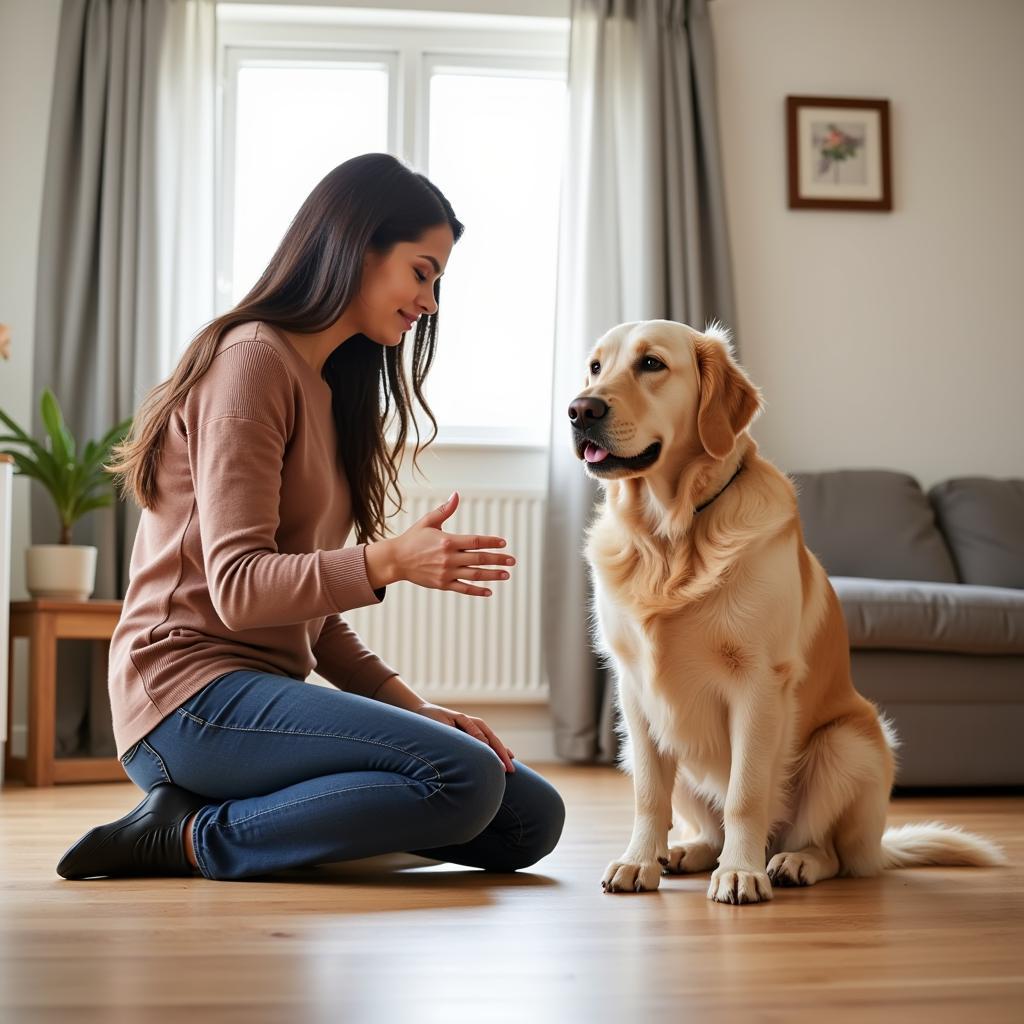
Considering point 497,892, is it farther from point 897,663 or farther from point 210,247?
point 210,247

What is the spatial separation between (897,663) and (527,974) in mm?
2052

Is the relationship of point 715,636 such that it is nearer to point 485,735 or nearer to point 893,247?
point 485,735

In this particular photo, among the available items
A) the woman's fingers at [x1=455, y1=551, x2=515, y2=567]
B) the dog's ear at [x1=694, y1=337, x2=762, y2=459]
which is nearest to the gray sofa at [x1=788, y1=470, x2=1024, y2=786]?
the dog's ear at [x1=694, y1=337, x2=762, y2=459]

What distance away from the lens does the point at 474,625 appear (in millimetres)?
3773

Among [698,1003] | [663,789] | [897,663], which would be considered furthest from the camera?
[897,663]

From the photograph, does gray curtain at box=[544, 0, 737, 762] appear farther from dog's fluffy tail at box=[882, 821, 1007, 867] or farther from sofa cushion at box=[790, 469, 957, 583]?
dog's fluffy tail at box=[882, 821, 1007, 867]

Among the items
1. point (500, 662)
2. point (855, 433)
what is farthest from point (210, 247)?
Result: point (855, 433)

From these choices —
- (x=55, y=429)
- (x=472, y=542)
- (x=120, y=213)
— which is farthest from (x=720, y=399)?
(x=120, y=213)

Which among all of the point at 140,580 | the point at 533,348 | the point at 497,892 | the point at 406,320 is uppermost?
the point at 533,348

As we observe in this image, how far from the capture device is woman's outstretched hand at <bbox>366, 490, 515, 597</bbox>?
4.56 ft

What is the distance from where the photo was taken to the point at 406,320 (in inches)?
69.7

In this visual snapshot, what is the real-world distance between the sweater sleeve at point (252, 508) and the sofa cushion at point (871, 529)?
7.29 ft

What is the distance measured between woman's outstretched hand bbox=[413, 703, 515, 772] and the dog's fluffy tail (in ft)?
1.95

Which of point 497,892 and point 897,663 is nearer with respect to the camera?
point 497,892
